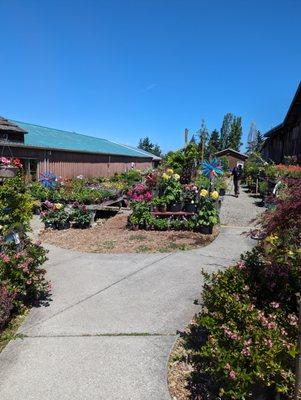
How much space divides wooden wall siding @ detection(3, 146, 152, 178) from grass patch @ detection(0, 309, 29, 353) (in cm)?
1432

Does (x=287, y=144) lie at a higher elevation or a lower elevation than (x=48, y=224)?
higher

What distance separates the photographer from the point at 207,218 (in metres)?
9.37

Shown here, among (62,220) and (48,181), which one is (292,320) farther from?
(48,181)

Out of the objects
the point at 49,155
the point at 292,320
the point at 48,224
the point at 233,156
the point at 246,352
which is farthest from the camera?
the point at 233,156

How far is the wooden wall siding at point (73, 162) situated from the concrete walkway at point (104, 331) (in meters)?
13.5

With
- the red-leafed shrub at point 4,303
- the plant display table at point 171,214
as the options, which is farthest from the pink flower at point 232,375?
the plant display table at point 171,214

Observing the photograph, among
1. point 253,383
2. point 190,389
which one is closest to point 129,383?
point 190,389

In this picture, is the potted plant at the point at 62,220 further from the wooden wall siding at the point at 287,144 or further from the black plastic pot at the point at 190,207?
the wooden wall siding at the point at 287,144

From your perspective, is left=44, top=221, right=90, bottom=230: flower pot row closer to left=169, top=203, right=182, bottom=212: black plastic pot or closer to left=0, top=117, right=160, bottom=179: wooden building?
left=169, top=203, right=182, bottom=212: black plastic pot

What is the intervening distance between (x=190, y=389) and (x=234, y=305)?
885mm

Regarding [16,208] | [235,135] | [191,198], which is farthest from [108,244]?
[235,135]

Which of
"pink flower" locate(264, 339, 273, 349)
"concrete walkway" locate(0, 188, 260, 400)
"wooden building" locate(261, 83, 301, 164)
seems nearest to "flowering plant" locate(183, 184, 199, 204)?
"concrete walkway" locate(0, 188, 260, 400)

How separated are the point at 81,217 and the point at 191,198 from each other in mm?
3407

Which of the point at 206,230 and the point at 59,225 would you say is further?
the point at 59,225
